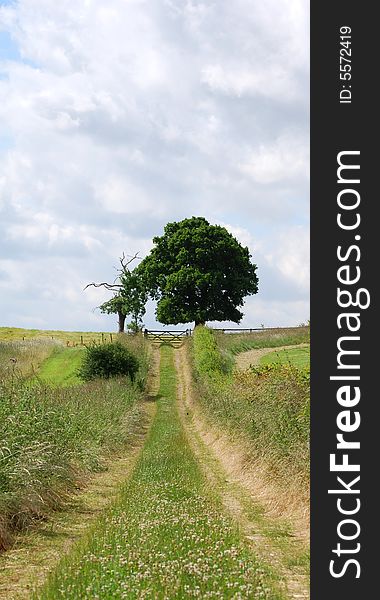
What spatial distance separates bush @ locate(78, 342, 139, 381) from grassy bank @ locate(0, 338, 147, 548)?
47.1ft

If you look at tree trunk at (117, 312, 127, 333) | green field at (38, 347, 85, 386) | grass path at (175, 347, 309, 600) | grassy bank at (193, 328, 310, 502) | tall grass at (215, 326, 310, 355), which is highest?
tree trunk at (117, 312, 127, 333)

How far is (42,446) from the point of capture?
1247 centimetres

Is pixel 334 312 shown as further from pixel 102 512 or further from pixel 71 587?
pixel 102 512

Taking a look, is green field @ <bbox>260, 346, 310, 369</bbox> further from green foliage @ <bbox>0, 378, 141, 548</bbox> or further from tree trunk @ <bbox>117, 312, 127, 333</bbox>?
tree trunk @ <bbox>117, 312, 127, 333</bbox>

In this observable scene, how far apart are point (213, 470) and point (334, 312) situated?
36.8 ft

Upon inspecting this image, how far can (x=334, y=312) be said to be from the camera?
20.9 feet

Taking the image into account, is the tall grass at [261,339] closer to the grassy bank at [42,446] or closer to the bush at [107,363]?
the bush at [107,363]

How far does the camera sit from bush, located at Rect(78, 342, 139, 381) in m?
37.3

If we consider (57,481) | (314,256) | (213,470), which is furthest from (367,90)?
(213,470)

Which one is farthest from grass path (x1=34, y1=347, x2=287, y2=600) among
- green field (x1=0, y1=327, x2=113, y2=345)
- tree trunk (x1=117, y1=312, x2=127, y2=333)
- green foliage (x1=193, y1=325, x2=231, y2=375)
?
green field (x1=0, y1=327, x2=113, y2=345)

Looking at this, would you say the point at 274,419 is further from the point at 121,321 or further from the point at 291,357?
the point at 121,321

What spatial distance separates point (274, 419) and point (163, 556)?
758cm

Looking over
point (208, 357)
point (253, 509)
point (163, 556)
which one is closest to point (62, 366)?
point (208, 357)

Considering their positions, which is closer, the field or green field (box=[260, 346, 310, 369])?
the field
